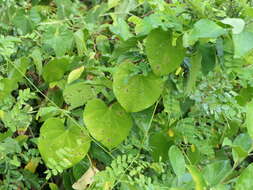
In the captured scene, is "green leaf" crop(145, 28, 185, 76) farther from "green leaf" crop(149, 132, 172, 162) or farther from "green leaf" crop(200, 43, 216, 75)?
"green leaf" crop(149, 132, 172, 162)

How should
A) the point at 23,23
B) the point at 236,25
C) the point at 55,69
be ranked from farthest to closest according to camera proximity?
the point at 23,23
the point at 55,69
the point at 236,25

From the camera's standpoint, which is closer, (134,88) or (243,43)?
(243,43)

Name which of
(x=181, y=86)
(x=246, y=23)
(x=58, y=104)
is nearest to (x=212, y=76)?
(x=181, y=86)

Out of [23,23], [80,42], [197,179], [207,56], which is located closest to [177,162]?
[197,179]

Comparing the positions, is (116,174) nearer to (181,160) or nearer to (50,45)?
(181,160)

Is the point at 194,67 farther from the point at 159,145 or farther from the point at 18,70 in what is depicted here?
the point at 18,70

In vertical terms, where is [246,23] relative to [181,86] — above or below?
above
